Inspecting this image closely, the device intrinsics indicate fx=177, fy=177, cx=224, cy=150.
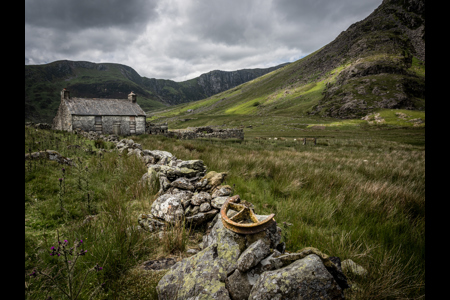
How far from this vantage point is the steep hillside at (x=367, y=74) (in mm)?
62469

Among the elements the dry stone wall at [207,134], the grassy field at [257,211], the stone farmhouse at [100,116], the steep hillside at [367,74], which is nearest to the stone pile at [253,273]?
the grassy field at [257,211]

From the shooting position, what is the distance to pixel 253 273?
5.82 feet

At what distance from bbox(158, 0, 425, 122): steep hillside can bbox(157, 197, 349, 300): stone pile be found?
71.4 m

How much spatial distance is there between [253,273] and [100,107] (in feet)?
110

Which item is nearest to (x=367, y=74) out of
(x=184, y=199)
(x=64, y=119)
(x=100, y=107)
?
(x=100, y=107)

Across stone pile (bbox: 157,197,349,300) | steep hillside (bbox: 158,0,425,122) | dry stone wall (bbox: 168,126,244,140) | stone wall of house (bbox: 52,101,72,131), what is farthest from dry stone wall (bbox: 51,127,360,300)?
steep hillside (bbox: 158,0,425,122)

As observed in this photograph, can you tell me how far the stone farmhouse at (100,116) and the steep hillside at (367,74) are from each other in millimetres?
61941

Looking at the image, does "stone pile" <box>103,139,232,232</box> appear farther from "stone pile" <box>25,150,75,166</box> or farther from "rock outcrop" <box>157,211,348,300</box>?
"stone pile" <box>25,150,75,166</box>

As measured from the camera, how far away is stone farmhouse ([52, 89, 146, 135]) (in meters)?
25.6

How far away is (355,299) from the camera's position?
5.49ft

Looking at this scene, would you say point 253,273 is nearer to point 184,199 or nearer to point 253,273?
point 253,273

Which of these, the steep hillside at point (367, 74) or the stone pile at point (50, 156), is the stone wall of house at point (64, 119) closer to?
the stone pile at point (50, 156)
